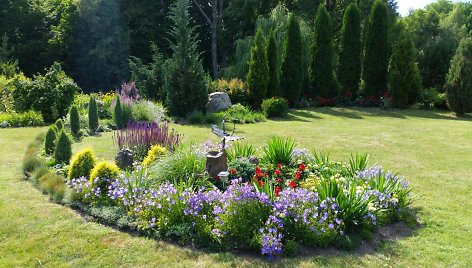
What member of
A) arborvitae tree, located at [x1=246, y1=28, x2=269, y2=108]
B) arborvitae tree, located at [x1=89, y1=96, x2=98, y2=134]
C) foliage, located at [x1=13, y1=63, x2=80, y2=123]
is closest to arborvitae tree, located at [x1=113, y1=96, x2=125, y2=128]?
arborvitae tree, located at [x1=89, y1=96, x2=98, y2=134]

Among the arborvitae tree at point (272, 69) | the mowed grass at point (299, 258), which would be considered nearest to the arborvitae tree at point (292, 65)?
the arborvitae tree at point (272, 69)

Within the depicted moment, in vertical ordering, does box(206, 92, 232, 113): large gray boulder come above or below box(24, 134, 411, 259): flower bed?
above

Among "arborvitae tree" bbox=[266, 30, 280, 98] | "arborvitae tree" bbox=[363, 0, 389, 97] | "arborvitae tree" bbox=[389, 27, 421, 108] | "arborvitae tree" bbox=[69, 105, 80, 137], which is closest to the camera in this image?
"arborvitae tree" bbox=[69, 105, 80, 137]

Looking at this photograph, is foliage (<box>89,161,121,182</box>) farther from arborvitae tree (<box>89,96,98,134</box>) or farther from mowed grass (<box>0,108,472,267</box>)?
arborvitae tree (<box>89,96,98,134</box>)

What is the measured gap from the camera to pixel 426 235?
465 centimetres

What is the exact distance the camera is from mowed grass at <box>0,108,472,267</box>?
13.3 feet

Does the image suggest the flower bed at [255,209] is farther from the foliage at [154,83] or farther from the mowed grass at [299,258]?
the foliage at [154,83]

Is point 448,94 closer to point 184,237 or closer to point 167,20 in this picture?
point 184,237

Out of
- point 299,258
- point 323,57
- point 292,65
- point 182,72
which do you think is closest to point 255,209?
point 299,258

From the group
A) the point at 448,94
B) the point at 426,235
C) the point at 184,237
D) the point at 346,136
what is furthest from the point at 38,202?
the point at 448,94

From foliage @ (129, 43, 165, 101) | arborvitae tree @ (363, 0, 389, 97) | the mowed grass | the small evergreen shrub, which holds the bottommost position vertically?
the mowed grass

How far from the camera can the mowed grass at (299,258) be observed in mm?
4039

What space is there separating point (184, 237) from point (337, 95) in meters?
15.4

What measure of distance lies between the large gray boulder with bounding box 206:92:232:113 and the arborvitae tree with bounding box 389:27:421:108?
6.72 metres
